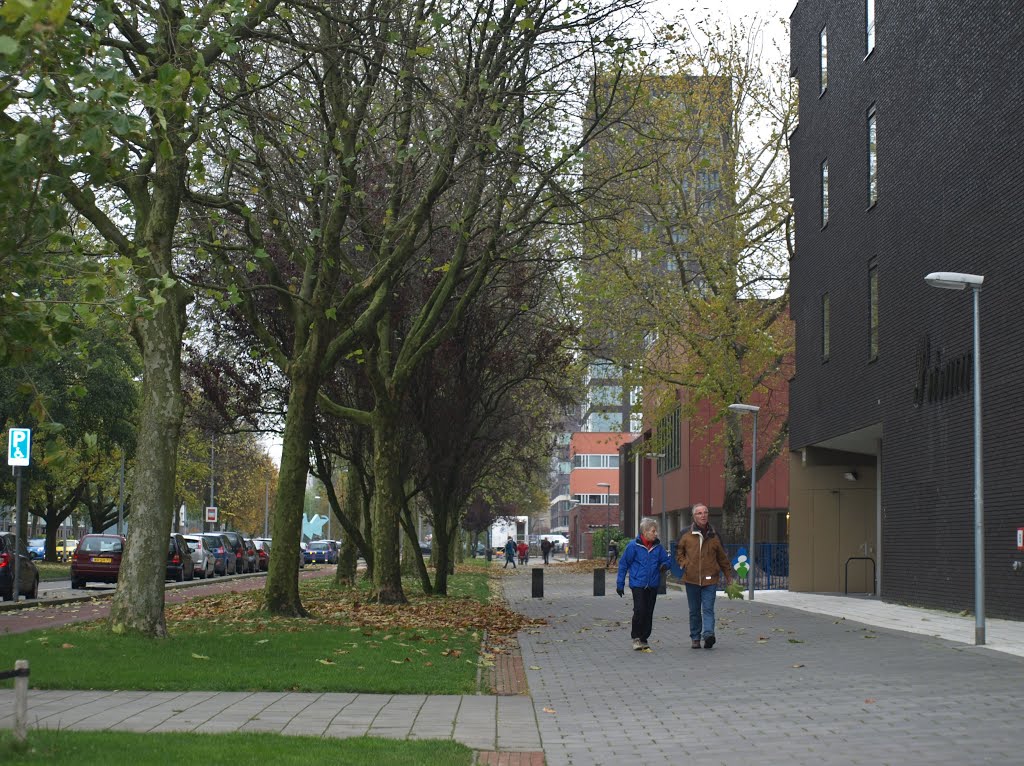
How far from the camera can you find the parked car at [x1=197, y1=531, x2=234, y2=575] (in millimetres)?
51906

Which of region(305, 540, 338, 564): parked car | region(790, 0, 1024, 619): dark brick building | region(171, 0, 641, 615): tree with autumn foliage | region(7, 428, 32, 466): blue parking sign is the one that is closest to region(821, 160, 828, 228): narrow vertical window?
region(790, 0, 1024, 619): dark brick building

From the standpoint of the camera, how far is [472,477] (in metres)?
37.5

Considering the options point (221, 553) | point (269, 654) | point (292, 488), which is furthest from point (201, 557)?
point (269, 654)

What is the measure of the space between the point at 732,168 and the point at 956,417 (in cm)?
1877

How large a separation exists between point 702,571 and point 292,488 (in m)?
6.76

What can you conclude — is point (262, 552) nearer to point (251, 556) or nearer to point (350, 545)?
point (251, 556)

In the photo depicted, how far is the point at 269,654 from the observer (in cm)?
1454

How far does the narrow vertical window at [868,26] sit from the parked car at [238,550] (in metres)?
34.5

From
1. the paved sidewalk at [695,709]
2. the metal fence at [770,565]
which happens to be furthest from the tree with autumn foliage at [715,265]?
the paved sidewalk at [695,709]

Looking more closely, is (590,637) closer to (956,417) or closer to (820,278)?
(956,417)

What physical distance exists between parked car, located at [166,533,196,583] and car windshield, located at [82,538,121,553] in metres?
4.11

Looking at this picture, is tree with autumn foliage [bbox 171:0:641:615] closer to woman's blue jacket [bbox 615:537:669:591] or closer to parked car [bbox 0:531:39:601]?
woman's blue jacket [bbox 615:537:669:591]

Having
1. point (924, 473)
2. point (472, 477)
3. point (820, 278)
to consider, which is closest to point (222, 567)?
point (472, 477)

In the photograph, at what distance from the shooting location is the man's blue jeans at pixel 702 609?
16.6 metres
